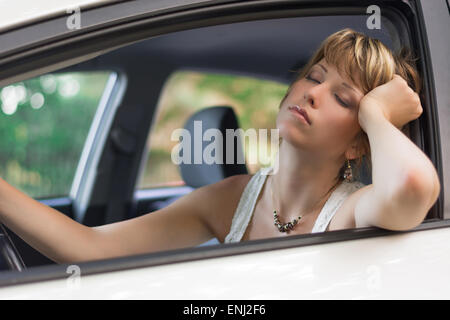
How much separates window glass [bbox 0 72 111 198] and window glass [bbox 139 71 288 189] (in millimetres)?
412

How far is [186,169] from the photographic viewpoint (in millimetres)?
2854

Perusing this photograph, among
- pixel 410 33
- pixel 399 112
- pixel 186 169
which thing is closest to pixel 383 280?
pixel 399 112

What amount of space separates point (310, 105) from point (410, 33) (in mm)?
325

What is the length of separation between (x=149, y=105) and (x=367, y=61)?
1.93m

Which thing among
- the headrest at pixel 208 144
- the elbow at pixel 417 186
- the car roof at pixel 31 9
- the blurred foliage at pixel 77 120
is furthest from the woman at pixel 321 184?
the blurred foliage at pixel 77 120

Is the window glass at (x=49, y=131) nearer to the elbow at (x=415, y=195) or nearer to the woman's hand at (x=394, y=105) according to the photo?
the woman's hand at (x=394, y=105)

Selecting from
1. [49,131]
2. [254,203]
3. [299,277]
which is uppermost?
[49,131]

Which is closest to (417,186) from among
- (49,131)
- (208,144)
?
(208,144)

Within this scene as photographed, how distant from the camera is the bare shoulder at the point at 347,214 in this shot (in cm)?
148

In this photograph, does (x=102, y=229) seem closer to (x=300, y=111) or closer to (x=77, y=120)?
(x=300, y=111)

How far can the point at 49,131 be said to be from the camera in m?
3.55

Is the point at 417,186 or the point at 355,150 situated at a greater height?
the point at 355,150

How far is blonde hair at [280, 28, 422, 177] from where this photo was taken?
60.6 inches

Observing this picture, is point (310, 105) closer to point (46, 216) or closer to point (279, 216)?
point (279, 216)
